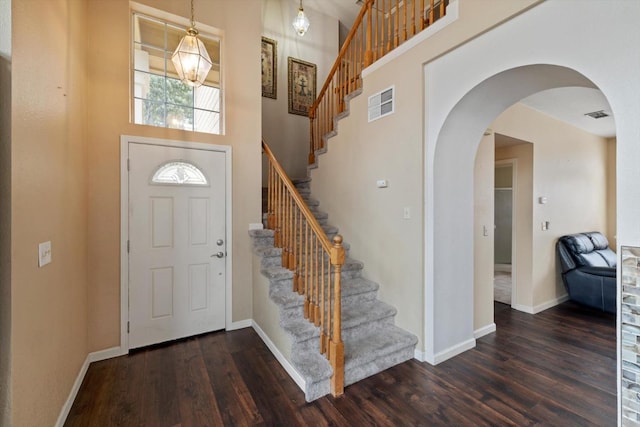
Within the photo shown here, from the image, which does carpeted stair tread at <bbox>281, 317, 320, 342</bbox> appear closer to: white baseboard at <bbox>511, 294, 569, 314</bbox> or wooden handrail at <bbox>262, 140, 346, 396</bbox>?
wooden handrail at <bbox>262, 140, 346, 396</bbox>

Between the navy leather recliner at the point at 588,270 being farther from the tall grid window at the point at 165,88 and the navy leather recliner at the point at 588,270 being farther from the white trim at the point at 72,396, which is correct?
the white trim at the point at 72,396

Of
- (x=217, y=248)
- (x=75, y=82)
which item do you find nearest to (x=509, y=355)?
(x=217, y=248)

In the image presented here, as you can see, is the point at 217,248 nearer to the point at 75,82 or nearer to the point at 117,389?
the point at 117,389

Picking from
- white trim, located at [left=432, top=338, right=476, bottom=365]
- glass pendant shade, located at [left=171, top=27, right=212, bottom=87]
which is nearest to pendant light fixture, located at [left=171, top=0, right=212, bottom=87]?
glass pendant shade, located at [left=171, top=27, right=212, bottom=87]

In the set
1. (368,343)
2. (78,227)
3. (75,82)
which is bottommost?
(368,343)

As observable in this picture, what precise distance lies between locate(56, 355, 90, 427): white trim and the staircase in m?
1.51

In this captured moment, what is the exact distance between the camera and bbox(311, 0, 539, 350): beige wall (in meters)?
2.30

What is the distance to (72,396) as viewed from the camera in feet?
6.48

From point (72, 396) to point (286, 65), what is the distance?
5027mm

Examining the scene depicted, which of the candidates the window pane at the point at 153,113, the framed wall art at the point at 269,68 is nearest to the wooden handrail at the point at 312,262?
the window pane at the point at 153,113

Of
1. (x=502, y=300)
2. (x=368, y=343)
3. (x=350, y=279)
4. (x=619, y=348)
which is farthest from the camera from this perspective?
(x=502, y=300)

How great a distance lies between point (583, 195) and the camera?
4453mm

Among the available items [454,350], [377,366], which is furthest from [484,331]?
[377,366]

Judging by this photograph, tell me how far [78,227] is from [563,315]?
5518mm
